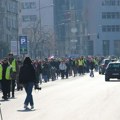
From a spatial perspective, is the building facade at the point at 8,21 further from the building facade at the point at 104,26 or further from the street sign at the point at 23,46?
the street sign at the point at 23,46

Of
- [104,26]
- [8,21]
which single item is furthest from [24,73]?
[104,26]

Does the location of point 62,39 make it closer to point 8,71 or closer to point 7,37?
point 7,37

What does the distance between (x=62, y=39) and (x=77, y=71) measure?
263 feet

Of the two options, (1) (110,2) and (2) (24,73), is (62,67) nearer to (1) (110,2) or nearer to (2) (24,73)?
(2) (24,73)

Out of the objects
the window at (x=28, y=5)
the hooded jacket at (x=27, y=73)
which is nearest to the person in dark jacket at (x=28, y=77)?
the hooded jacket at (x=27, y=73)

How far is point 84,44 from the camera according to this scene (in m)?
145

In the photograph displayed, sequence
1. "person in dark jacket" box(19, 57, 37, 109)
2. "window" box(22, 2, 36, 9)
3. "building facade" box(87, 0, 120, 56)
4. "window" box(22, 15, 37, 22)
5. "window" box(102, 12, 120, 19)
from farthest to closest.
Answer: "window" box(22, 2, 36, 9)
"window" box(22, 15, 37, 22)
"window" box(102, 12, 120, 19)
"building facade" box(87, 0, 120, 56)
"person in dark jacket" box(19, 57, 37, 109)

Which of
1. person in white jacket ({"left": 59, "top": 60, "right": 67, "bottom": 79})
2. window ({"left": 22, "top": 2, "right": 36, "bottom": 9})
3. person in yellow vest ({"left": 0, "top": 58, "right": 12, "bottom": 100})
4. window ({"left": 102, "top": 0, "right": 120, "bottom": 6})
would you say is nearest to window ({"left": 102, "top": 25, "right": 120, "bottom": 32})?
window ({"left": 102, "top": 0, "right": 120, "bottom": 6})

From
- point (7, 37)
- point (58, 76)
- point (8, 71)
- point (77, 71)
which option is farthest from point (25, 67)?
point (7, 37)

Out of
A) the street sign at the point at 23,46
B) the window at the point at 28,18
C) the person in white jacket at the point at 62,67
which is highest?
the window at the point at 28,18

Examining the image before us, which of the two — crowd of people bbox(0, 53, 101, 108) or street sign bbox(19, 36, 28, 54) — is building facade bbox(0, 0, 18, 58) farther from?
street sign bbox(19, 36, 28, 54)

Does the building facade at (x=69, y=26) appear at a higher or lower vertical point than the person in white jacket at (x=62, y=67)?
higher

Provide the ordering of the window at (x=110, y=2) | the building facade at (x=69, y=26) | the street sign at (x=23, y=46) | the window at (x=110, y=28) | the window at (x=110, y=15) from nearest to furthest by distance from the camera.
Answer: the street sign at (x=23, y=46), the window at (x=110, y=28), the window at (x=110, y=15), the window at (x=110, y=2), the building facade at (x=69, y=26)

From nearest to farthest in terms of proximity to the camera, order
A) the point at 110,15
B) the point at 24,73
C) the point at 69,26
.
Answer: the point at 24,73, the point at 110,15, the point at 69,26
